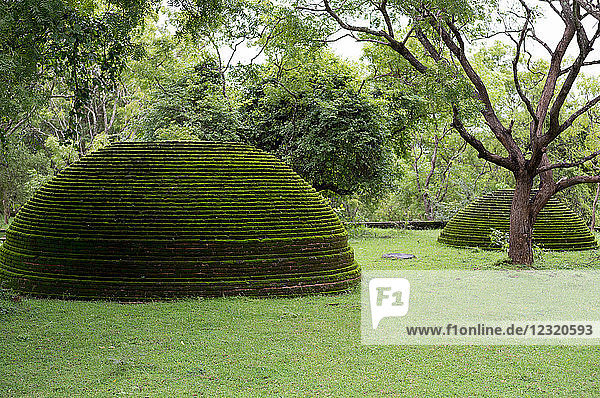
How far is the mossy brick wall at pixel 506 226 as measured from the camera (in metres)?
18.5

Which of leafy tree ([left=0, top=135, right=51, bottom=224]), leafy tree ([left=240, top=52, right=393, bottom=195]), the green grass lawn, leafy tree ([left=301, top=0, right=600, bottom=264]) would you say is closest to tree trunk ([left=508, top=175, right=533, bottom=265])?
leafy tree ([left=301, top=0, right=600, bottom=264])

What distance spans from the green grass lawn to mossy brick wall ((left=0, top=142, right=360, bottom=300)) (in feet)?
1.38

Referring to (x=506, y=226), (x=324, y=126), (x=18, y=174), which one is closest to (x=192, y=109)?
(x=324, y=126)

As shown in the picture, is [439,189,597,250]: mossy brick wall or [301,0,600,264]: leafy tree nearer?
[301,0,600,264]: leafy tree

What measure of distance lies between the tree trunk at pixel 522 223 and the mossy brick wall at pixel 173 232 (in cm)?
528

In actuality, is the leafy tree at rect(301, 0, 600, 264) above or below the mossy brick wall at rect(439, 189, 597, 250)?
above

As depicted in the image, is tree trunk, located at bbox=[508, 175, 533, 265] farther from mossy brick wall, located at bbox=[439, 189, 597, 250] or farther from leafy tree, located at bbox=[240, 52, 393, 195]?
leafy tree, located at bbox=[240, 52, 393, 195]

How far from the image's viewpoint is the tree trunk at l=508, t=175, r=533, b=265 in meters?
14.6

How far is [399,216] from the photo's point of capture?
36.2 meters

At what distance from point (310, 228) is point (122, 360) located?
464 centimetres

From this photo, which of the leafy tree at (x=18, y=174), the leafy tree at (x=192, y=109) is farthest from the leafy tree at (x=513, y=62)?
the leafy tree at (x=18, y=174)

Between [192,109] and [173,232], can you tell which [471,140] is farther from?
[192,109]

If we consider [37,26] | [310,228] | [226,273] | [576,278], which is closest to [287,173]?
[310,228]

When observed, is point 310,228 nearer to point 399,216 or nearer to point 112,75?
point 112,75
